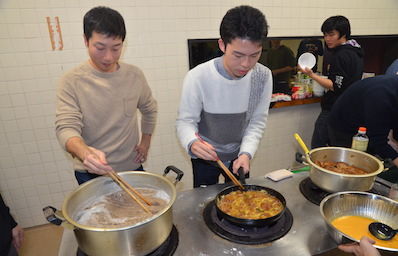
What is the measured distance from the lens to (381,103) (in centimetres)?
157

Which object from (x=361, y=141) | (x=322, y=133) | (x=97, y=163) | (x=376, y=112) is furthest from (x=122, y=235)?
(x=322, y=133)

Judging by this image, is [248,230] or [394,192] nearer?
[248,230]

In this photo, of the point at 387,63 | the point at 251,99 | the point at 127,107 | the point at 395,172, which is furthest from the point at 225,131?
the point at 387,63

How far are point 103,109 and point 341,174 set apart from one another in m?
1.32

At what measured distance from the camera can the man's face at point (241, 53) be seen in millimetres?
1278

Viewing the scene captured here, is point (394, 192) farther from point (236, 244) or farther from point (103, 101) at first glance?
point (103, 101)

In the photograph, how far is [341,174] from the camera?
1223 millimetres

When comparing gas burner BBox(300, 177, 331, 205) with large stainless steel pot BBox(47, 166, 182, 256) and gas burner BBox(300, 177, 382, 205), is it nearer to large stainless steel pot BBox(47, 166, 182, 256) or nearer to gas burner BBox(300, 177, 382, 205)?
gas burner BBox(300, 177, 382, 205)

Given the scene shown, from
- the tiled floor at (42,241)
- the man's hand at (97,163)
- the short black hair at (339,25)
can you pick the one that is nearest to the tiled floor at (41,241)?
the tiled floor at (42,241)

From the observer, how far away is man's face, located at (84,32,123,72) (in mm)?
1401

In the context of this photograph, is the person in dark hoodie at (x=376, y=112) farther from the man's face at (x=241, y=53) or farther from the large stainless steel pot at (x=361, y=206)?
the man's face at (x=241, y=53)

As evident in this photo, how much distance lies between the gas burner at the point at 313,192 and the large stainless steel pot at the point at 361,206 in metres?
0.11

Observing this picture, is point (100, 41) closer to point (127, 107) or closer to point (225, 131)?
point (127, 107)

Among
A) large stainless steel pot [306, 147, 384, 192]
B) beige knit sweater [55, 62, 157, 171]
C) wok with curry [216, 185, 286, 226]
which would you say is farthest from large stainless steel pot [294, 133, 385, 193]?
beige knit sweater [55, 62, 157, 171]
